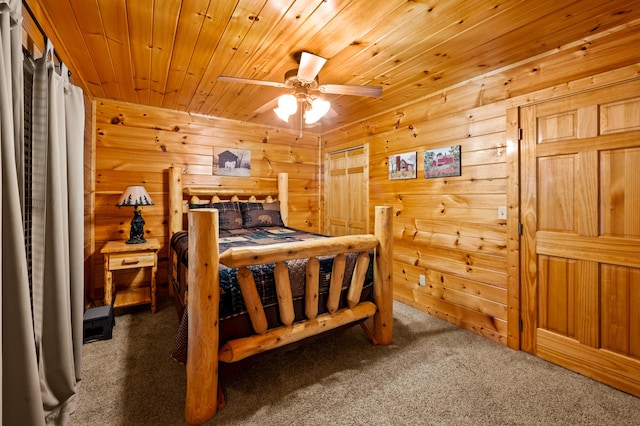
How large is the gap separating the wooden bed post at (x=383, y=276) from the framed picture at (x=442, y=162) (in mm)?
881

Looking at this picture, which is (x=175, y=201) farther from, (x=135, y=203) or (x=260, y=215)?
(x=260, y=215)

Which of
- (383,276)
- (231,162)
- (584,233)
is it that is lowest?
(383,276)

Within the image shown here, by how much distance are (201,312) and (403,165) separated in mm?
2431

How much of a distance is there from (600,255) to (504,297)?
26.7 inches

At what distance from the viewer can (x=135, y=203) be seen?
2.84 m

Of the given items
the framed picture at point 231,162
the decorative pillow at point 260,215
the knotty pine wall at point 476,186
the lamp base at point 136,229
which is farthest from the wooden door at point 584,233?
the lamp base at point 136,229

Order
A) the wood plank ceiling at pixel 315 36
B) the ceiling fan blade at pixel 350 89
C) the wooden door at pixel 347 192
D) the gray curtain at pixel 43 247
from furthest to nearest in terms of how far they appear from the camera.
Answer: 1. the wooden door at pixel 347 192
2. the ceiling fan blade at pixel 350 89
3. the wood plank ceiling at pixel 315 36
4. the gray curtain at pixel 43 247

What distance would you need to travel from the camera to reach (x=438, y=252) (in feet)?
9.12

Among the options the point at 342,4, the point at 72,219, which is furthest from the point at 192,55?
the point at 72,219

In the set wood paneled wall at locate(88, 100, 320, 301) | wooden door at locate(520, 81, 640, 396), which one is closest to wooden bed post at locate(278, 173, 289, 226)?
wood paneled wall at locate(88, 100, 320, 301)

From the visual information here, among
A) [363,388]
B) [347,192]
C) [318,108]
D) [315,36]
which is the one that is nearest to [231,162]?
[347,192]

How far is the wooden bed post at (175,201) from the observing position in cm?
329

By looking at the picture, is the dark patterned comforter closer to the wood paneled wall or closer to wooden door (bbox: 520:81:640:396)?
wooden door (bbox: 520:81:640:396)

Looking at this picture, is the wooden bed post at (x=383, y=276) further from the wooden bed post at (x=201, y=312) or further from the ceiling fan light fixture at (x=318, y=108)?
the wooden bed post at (x=201, y=312)
